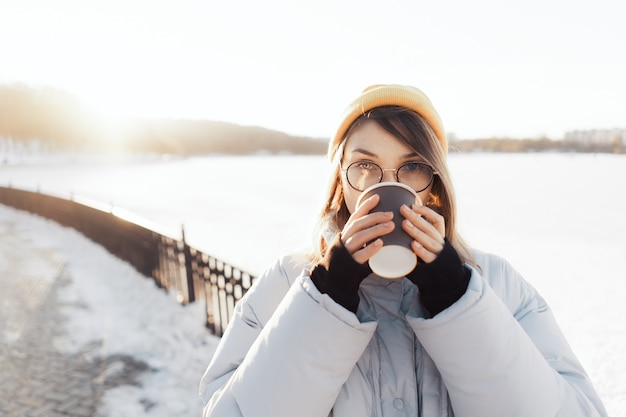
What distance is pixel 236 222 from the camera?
45.3 feet

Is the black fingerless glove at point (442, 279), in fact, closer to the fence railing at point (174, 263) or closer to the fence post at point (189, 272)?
the fence railing at point (174, 263)

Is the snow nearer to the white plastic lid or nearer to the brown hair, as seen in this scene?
the brown hair

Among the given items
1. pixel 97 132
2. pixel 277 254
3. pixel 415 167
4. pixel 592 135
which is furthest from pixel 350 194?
pixel 592 135

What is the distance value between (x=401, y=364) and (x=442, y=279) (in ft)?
0.99

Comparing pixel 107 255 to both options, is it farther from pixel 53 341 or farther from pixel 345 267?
pixel 345 267

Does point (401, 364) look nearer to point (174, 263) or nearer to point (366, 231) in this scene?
point (366, 231)

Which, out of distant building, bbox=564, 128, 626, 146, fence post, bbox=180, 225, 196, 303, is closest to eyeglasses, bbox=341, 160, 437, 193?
fence post, bbox=180, 225, 196, 303

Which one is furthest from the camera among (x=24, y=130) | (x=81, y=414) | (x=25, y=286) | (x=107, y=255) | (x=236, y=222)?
(x=24, y=130)

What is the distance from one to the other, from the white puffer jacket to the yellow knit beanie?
56 cm

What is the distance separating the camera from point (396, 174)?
126 cm

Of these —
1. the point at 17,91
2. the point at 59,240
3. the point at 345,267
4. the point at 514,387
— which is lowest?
the point at 59,240

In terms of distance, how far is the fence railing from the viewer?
14.8 ft

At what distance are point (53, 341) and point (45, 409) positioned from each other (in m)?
1.37

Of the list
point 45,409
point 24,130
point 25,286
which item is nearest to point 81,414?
point 45,409
